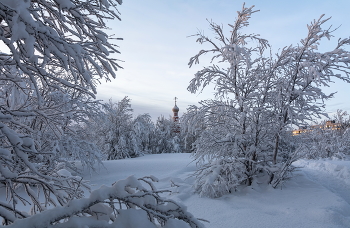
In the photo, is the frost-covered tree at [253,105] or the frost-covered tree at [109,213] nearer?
the frost-covered tree at [109,213]

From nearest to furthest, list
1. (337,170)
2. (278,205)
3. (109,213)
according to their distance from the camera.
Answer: (109,213) → (278,205) → (337,170)

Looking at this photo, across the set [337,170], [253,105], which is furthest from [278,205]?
[337,170]

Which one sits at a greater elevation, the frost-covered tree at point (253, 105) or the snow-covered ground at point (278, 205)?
the frost-covered tree at point (253, 105)

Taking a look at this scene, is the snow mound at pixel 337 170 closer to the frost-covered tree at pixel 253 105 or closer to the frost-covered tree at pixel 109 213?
the frost-covered tree at pixel 253 105

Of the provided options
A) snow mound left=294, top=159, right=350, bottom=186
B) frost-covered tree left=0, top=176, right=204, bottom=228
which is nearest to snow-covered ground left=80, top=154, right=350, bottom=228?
snow mound left=294, top=159, right=350, bottom=186

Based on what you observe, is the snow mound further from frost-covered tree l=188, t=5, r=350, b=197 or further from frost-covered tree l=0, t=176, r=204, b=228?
A: frost-covered tree l=0, t=176, r=204, b=228

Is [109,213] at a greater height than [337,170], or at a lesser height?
greater

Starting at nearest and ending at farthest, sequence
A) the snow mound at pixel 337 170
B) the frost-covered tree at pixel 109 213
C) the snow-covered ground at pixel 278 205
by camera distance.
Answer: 1. the frost-covered tree at pixel 109 213
2. the snow-covered ground at pixel 278 205
3. the snow mound at pixel 337 170

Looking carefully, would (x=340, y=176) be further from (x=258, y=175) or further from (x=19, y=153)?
(x=19, y=153)

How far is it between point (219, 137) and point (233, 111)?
33.5 inches

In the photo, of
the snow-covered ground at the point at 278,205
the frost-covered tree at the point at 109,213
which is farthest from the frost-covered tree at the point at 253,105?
the frost-covered tree at the point at 109,213

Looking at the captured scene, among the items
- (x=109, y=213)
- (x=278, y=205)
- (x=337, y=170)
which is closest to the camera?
(x=109, y=213)

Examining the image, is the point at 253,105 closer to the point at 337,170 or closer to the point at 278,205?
the point at 278,205

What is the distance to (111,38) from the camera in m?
2.18
